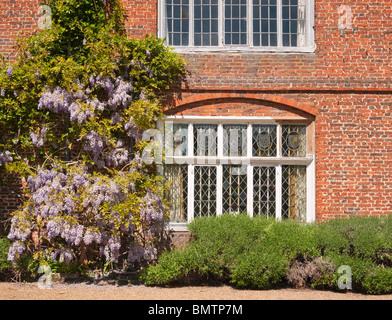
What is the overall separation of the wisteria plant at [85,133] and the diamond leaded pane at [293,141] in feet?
7.79

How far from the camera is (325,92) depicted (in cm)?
940

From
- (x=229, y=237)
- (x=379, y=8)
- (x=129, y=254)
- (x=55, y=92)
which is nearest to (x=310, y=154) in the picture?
(x=229, y=237)

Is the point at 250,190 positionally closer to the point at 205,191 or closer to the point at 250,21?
the point at 205,191

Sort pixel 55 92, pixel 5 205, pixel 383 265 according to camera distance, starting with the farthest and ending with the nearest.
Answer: pixel 5 205 < pixel 55 92 < pixel 383 265

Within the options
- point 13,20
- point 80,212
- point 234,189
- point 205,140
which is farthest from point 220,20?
point 80,212

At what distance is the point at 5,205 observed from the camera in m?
9.20

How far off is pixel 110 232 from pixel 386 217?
4949mm

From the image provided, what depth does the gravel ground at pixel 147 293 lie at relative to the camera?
7328mm

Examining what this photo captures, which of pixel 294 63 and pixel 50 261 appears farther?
pixel 294 63

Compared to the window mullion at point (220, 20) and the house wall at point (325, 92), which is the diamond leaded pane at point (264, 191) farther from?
the window mullion at point (220, 20)

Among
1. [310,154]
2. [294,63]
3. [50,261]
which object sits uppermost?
[294,63]

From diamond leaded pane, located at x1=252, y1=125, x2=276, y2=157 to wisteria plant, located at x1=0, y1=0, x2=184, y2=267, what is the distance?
1.88m

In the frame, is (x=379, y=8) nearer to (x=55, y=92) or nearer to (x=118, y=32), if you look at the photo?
(x=118, y=32)

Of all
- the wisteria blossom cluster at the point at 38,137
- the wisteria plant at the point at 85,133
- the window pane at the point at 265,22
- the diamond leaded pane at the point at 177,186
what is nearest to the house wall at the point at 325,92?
the window pane at the point at 265,22
